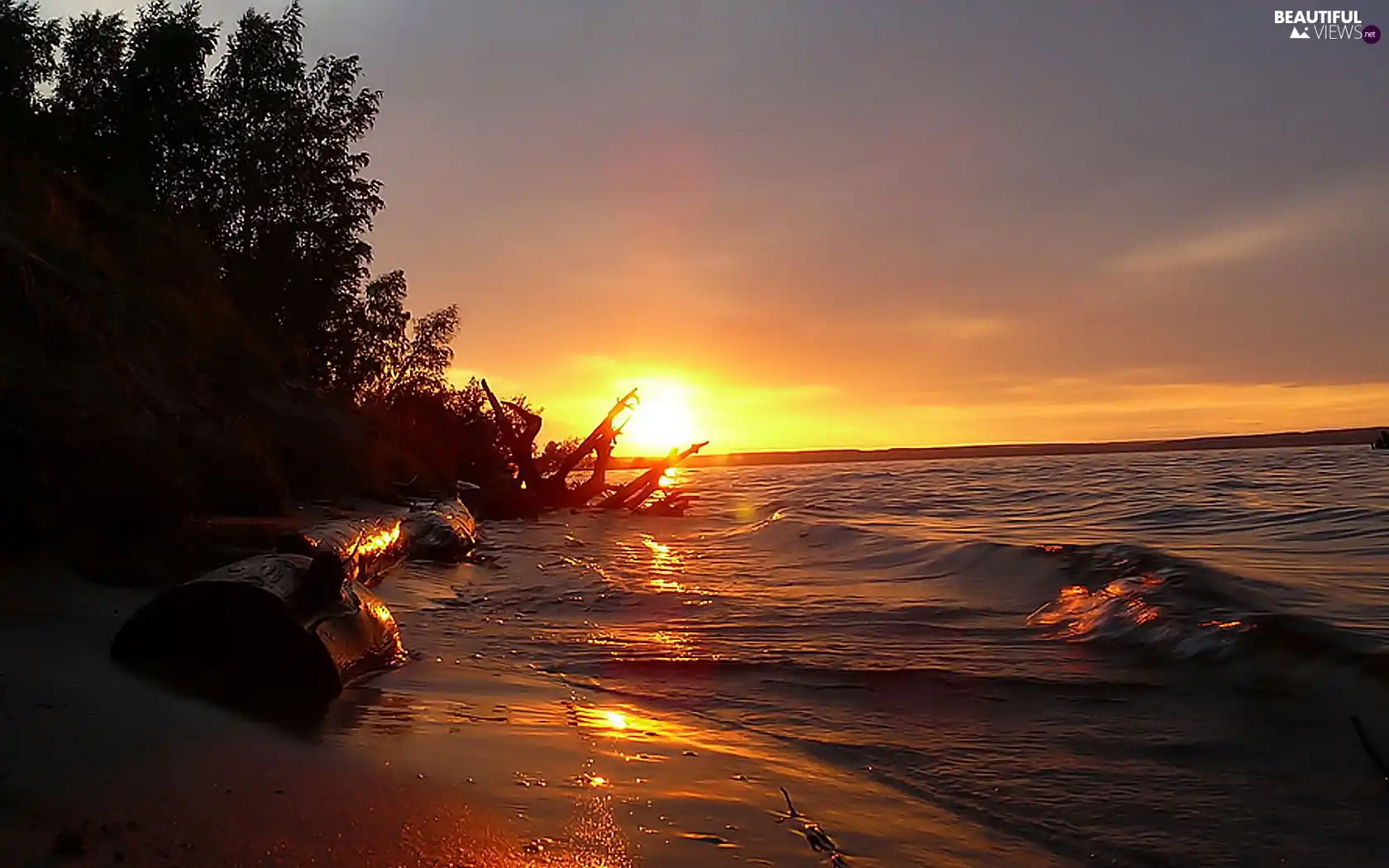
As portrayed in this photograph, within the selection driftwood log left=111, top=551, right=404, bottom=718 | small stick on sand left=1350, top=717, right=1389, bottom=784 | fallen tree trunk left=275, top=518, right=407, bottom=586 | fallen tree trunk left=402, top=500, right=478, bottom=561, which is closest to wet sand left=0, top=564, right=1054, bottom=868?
driftwood log left=111, top=551, right=404, bottom=718

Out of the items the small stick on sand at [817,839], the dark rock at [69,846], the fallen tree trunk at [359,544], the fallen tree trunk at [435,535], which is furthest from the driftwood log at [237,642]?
the fallen tree trunk at [435,535]

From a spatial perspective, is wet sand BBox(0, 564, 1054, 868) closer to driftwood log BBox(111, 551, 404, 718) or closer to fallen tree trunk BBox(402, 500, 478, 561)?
driftwood log BBox(111, 551, 404, 718)

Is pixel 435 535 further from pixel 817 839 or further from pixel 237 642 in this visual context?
pixel 817 839

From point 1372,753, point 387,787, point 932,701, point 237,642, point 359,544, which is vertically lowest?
point 932,701

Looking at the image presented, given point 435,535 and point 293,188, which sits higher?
point 293,188

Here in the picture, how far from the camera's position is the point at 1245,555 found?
1398 centimetres

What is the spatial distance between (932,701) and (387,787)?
13.2 feet

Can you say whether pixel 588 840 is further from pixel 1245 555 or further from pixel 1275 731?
pixel 1245 555

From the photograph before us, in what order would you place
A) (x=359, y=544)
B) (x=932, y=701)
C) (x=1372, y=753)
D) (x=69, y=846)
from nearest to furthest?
(x=69, y=846), (x=1372, y=753), (x=932, y=701), (x=359, y=544)

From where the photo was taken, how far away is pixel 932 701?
6.63 meters

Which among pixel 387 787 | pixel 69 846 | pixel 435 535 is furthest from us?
pixel 435 535

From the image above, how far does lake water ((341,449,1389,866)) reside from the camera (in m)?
4.12

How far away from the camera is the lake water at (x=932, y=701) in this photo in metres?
4.12

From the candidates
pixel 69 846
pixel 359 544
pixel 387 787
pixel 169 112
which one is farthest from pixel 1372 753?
pixel 169 112
